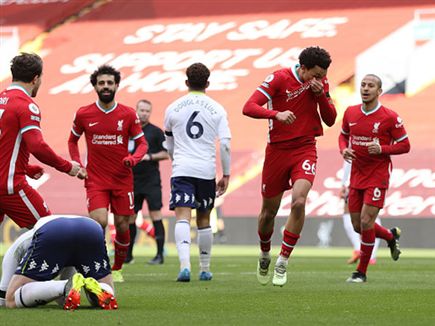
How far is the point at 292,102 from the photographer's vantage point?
438 inches

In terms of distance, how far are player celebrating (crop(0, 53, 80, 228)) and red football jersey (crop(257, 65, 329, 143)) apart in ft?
9.09

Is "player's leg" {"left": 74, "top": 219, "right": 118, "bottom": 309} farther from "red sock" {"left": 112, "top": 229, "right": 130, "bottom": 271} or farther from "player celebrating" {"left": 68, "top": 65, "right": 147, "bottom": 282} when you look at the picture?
"red sock" {"left": 112, "top": 229, "right": 130, "bottom": 271}

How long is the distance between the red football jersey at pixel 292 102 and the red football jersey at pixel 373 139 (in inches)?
56.6

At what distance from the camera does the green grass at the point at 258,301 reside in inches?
300

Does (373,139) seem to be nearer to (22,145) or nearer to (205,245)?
(205,245)

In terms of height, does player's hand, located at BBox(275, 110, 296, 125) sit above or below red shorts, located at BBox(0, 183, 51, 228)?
above

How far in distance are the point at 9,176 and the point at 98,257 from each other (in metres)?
1.02

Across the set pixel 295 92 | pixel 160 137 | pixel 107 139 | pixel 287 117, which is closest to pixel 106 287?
pixel 287 117

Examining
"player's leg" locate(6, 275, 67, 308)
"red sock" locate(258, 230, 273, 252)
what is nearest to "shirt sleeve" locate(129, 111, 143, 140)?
"red sock" locate(258, 230, 273, 252)

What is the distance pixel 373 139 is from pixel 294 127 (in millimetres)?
1629

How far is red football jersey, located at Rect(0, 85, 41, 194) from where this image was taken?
8766 mm

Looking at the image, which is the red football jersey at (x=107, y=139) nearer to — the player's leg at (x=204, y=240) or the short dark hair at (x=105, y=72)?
the short dark hair at (x=105, y=72)

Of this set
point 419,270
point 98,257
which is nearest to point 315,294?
point 98,257

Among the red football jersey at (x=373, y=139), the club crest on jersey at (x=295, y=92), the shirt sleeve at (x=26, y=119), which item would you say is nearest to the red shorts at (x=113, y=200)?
the club crest on jersey at (x=295, y=92)
